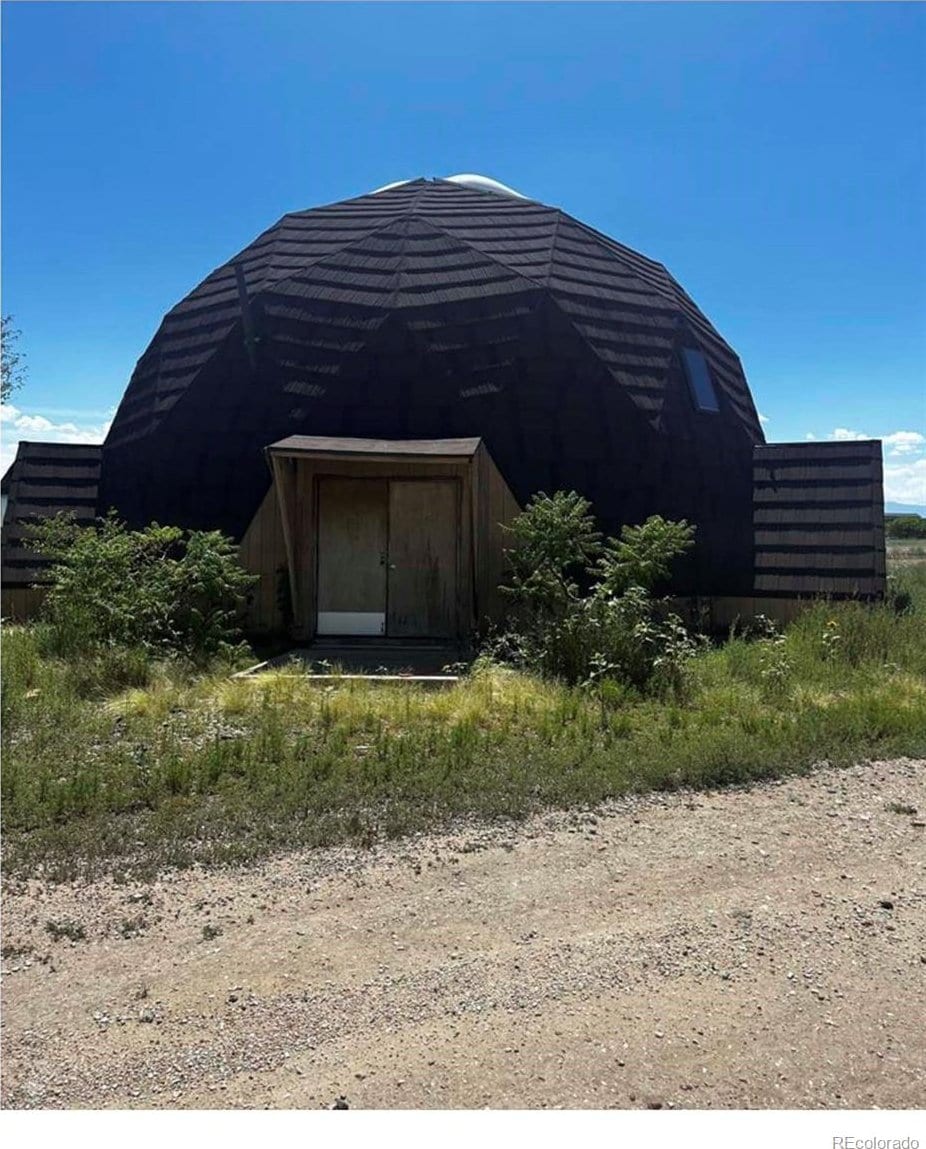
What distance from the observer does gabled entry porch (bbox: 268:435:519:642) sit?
11.5 m

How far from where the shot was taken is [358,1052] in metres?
2.44

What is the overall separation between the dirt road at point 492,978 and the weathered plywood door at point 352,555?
298 inches

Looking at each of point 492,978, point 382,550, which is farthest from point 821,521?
point 492,978

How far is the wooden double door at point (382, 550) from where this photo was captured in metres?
11.6

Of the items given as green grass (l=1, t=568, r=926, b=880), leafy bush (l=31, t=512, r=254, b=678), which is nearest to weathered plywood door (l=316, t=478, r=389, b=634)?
leafy bush (l=31, t=512, r=254, b=678)

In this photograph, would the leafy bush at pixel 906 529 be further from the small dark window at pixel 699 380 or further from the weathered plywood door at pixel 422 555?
the weathered plywood door at pixel 422 555

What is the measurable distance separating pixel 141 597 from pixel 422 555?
4.08m

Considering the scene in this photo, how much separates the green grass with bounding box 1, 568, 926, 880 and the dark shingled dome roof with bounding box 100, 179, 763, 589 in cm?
437

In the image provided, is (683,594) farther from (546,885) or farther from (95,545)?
(546,885)

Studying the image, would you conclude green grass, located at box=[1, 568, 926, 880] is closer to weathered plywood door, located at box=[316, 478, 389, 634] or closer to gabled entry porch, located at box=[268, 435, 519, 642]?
gabled entry porch, located at box=[268, 435, 519, 642]

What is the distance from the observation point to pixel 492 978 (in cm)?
287

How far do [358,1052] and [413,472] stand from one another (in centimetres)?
959

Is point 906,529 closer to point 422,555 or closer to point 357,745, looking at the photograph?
point 422,555

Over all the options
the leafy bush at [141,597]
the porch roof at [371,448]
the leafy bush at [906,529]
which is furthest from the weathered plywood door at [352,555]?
the leafy bush at [906,529]
